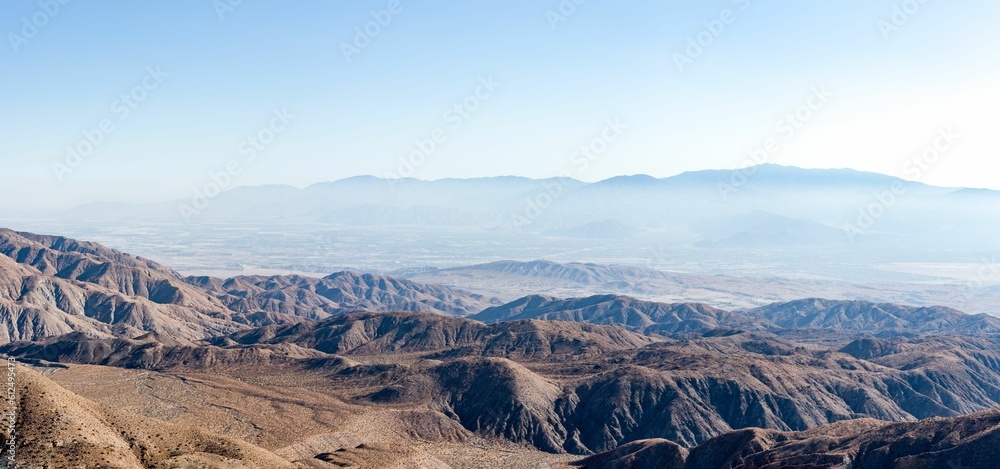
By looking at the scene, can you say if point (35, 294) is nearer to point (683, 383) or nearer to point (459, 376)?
point (459, 376)

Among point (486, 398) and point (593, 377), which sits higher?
point (593, 377)

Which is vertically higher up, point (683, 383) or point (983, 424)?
point (983, 424)

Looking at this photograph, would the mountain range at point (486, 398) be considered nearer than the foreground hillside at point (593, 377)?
Yes

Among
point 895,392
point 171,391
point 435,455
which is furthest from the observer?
point 895,392

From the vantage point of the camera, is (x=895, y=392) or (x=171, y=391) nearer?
(x=171, y=391)

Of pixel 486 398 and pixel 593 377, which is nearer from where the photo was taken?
pixel 486 398

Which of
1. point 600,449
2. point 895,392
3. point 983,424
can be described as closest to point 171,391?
point 600,449

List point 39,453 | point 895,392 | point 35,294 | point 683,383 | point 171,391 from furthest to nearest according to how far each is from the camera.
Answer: point 35,294
point 895,392
point 683,383
point 171,391
point 39,453

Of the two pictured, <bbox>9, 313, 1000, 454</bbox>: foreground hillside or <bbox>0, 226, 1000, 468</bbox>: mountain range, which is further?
<bbox>9, 313, 1000, 454</bbox>: foreground hillside

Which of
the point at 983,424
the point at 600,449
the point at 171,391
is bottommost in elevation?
the point at 600,449

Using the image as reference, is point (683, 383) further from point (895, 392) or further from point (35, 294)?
point (35, 294)
